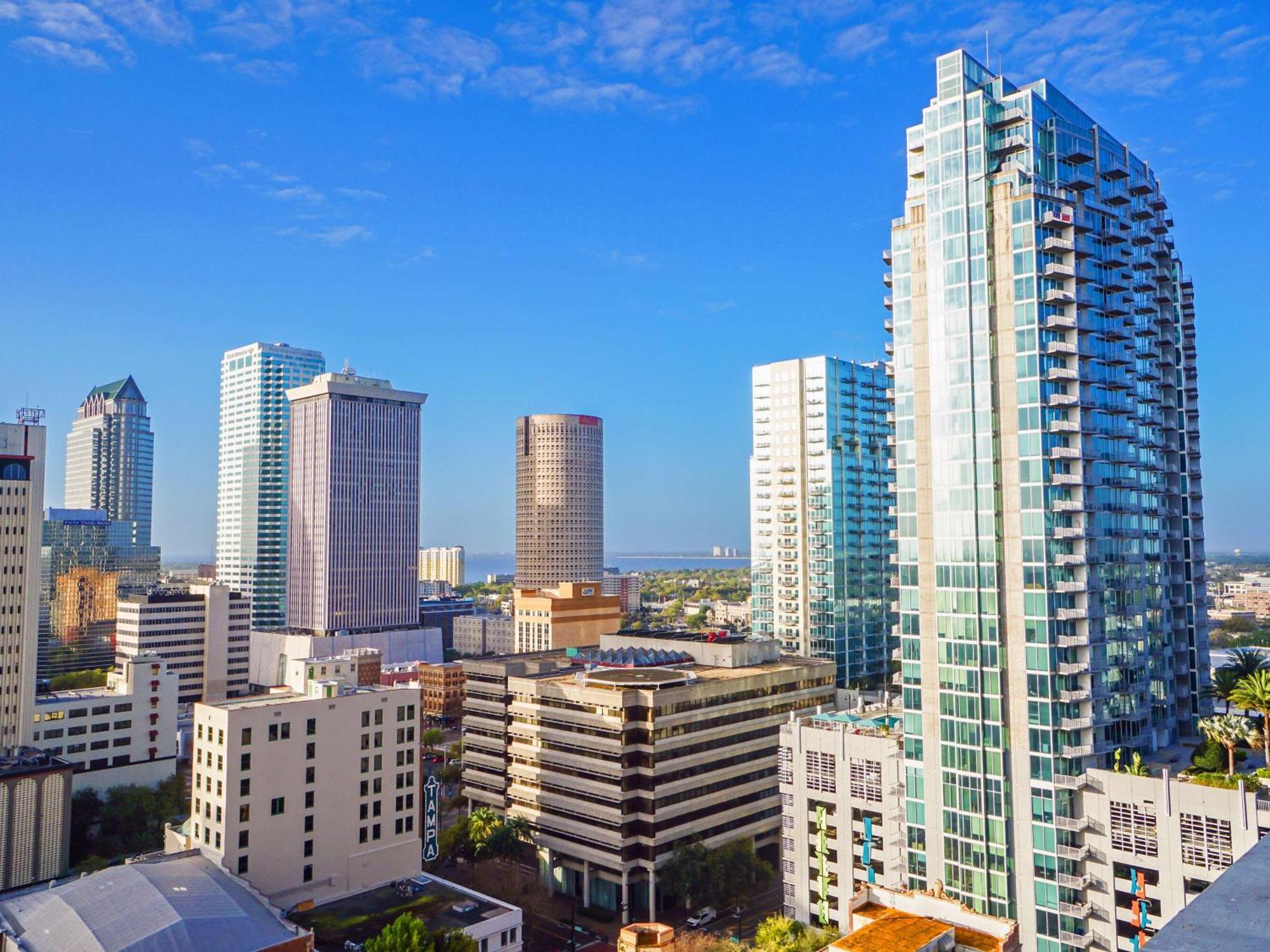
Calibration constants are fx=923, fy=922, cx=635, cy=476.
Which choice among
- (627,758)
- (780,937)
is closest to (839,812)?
(627,758)

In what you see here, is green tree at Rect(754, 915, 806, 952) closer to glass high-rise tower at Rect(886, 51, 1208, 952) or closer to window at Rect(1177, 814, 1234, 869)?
glass high-rise tower at Rect(886, 51, 1208, 952)

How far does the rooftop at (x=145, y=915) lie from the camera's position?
228 ft

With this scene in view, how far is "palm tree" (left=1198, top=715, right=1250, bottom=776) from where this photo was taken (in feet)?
262

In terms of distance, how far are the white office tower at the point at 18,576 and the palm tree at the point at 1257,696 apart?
528 feet

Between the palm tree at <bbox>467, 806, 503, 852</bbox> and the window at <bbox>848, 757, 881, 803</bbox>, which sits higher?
the window at <bbox>848, 757, 881, 803</bbox>

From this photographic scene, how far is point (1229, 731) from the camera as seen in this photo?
8000 cm

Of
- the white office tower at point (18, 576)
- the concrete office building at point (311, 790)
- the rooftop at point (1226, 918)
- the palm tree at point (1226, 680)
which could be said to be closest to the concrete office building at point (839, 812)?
the palm tree at point (1226, 680)

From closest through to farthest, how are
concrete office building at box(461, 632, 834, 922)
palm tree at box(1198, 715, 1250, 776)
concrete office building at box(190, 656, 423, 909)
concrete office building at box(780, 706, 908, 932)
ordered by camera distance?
palm tree at box(1198, 715, 1250, 776), concrete office building at box(190, 656, 423, 909), concrete office building at box(780, 706, 908, 932), concrete office building at box(461, 632, 834, 922)

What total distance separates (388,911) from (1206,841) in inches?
2837

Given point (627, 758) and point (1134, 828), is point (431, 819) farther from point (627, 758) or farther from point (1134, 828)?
point (1134, 828)

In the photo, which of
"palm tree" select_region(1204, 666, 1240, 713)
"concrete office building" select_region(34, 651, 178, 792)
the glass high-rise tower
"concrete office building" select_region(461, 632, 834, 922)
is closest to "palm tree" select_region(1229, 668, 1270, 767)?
"palm tree" select_region(1204, 666, 1240, 713)

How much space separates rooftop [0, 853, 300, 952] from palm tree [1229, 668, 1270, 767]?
278ft

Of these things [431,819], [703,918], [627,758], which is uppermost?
[627,758]

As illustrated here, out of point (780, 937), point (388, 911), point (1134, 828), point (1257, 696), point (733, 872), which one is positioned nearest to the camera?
point (780, 937)
